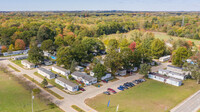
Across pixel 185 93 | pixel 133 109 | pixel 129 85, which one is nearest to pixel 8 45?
pixel 129 85

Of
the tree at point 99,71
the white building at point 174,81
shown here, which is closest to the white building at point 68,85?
the tree at point 99,71

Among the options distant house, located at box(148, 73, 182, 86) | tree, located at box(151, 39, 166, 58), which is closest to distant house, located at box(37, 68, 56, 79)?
distant house, located at box(148, 73, 182, 86)

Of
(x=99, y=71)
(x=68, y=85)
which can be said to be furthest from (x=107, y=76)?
(x=68, y=85)

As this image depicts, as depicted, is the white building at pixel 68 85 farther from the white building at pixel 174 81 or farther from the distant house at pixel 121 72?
the white building at pixel 174 81

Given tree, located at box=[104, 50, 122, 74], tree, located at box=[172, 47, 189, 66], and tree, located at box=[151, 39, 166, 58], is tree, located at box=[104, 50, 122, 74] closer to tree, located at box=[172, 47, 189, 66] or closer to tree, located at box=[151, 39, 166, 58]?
tree, located at box=[172, 47, 189, 66]

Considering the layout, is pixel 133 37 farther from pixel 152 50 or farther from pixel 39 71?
pixel 39 71

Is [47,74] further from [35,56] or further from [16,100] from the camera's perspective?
[16,100]
